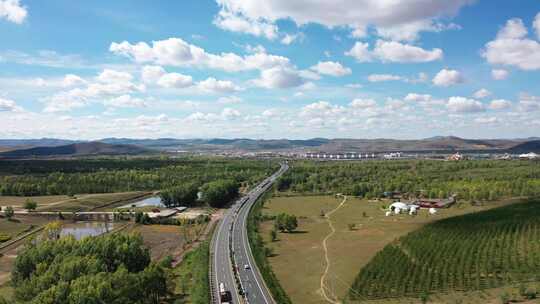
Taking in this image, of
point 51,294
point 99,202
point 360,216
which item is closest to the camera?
point 51,294

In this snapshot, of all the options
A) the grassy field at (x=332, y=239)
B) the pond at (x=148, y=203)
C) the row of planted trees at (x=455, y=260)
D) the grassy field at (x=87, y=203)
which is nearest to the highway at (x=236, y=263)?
the grassy field at (x=332, y=239)

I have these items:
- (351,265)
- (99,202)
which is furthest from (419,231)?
(99,202)

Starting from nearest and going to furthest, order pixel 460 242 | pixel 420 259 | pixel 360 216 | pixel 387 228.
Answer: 1. pixel 420 259
2. pixel 460 242
3. pixel 387 228
4. pixel 360 216

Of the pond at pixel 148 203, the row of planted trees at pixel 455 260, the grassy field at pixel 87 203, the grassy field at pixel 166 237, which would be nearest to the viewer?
the row of planted trees at pixel 455 260

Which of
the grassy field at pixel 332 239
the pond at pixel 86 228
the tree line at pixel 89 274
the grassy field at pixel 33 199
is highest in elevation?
the tree line at pixel 89 274

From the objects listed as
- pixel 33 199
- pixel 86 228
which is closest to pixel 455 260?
pixel 86 228

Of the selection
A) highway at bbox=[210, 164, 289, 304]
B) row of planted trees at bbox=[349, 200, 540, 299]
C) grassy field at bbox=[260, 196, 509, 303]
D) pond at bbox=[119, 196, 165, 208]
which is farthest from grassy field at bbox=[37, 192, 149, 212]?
row of planted trees at bbox=[349, 200, 540, 299]

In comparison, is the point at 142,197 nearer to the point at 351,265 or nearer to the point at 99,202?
the point at 99,202

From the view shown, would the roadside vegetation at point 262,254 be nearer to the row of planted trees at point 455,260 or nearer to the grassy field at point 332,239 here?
the grassy field at point 332,239
